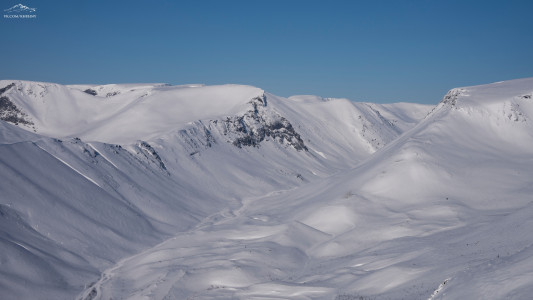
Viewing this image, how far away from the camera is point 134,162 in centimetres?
6956

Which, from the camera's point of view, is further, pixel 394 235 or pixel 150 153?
pixel 150 153

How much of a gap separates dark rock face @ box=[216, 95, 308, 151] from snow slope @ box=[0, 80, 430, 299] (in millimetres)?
388

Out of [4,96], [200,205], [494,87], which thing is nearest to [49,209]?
[200,205]

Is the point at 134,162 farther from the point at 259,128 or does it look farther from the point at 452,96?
the point at 452,96

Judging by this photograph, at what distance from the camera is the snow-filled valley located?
24.0 metres

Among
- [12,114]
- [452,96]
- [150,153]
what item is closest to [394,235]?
[452,96]

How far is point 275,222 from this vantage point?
48844mm

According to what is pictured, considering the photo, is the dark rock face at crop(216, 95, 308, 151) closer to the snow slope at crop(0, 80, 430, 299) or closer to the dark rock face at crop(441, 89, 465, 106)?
the snow slope at crop(0, 80, 430, 299)

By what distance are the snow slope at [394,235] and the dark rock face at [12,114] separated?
88.0 meters

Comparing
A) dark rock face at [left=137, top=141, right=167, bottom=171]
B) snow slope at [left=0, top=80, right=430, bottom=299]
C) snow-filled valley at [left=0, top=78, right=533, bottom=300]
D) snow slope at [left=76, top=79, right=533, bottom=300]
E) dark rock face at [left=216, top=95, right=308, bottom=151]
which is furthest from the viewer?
dark rock face at [left=216, top=95, right=308, bottom=151]

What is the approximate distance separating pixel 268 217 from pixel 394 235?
20563 millimetres

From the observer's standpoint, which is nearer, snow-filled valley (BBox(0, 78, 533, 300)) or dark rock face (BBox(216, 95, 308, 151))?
snow-filled valley (BBox(0, 78, 533, 300))

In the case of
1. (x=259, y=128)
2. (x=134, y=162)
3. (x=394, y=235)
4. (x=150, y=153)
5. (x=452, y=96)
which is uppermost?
(x=452, y=96)

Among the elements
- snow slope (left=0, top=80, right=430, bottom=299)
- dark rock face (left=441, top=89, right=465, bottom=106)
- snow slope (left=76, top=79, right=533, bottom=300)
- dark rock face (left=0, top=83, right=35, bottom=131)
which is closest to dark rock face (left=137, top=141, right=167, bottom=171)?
snow slope (left=0, top=80, right=430, bottom=299)
